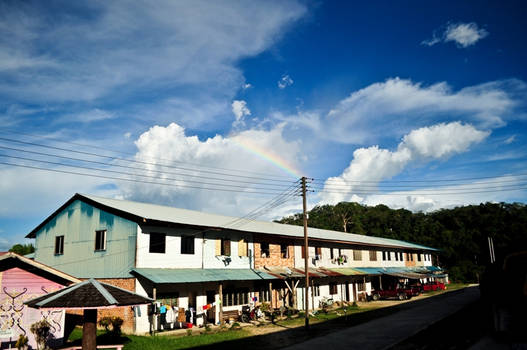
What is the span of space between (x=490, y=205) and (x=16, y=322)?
9162 centimetres

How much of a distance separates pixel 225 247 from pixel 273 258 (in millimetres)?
5492

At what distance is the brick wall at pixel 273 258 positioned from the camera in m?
29.4

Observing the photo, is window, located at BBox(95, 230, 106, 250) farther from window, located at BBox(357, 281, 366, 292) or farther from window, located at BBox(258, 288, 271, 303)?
window, located at BBox(357, 281, 366, 292)

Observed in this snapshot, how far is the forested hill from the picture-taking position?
70.8 meters

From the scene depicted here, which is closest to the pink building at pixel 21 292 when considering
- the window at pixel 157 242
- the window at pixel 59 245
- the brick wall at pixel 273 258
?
the window at pixel 157 242

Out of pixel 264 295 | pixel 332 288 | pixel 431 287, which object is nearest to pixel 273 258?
pixel 264 295

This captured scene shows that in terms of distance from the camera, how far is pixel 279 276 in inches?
1099

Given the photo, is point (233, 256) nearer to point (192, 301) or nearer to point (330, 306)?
point (192, 301)

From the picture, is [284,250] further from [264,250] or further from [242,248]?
[242,248]

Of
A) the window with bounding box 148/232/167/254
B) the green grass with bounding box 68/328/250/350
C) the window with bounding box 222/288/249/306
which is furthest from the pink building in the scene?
the window with bounding box 222/288/249/306

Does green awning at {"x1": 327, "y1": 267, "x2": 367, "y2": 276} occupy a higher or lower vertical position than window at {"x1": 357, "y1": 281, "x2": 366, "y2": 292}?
higher

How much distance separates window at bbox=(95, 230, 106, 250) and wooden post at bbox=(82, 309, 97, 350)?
1269cm

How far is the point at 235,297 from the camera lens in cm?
2702

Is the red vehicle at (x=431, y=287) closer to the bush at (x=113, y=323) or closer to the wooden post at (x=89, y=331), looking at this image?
the bush at (x=113, y=323)
